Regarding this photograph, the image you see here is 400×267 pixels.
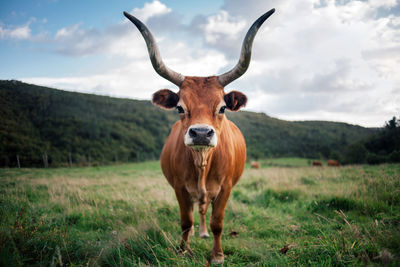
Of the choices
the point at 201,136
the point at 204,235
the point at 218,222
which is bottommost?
the point at 204,235

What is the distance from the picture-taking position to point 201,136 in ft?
8.41

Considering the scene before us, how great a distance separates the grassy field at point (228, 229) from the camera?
2371 millimetres

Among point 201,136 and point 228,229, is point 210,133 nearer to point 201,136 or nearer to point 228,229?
point 201,136

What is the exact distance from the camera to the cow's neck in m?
3.19

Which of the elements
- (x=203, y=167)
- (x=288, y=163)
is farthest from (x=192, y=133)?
(x=288, y=163)

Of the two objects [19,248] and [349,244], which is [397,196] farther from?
[19,248]

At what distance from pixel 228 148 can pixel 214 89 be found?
1.15 m

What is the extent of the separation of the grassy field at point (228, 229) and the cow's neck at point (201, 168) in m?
0.84

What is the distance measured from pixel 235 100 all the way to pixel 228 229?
8.94ft

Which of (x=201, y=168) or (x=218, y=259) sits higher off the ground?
(x=201, y=168)

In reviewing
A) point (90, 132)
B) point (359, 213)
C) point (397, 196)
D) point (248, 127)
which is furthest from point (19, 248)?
point (248, 127)

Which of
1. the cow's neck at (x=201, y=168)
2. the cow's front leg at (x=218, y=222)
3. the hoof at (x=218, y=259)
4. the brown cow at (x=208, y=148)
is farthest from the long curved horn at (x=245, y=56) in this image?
the hoof at (x=218, y=259)

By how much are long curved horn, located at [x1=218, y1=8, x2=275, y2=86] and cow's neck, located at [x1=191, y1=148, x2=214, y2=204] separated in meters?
1.25

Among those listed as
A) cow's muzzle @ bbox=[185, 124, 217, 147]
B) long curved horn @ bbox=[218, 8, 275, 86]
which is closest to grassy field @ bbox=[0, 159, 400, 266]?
cow's muzzle @ bbox=[185, 124, 217, 147]
